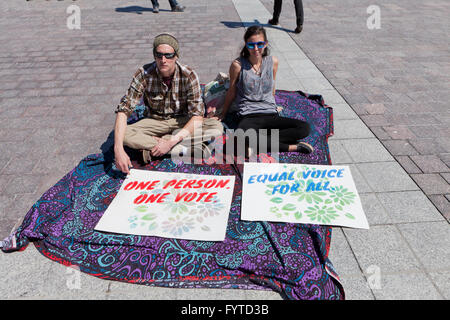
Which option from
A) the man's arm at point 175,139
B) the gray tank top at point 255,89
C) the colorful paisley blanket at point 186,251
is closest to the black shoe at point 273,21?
the gray tank top at point 255,89

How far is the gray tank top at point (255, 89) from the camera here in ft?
Result: 11.1

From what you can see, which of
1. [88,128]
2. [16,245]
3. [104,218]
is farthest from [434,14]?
[16,245]

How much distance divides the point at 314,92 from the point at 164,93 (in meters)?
2.58

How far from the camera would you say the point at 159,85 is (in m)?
3.08

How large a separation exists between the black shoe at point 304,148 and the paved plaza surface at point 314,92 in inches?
13.0

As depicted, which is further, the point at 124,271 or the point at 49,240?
the point at 49,240

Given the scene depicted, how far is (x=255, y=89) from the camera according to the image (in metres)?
3.43

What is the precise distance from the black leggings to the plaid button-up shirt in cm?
56

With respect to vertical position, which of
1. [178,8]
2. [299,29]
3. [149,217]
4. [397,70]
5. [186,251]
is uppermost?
[178,8]

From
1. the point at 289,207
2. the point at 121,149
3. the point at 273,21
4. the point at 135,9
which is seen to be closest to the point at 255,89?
the point at 289,207

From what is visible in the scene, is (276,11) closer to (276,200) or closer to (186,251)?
(276,200)

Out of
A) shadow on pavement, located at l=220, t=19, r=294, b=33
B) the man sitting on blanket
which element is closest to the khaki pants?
the man sitting on blanket
